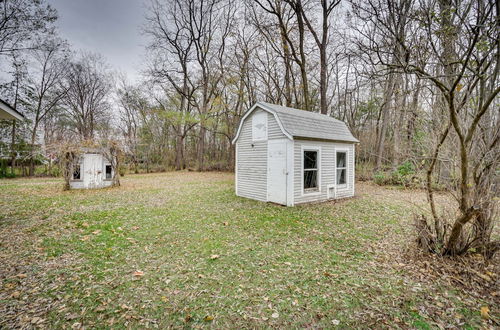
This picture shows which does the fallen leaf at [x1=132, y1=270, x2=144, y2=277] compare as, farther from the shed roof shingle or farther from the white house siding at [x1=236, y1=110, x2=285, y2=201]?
the shed roof shingle

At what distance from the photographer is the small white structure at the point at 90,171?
10.6m

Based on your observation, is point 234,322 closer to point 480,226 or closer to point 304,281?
point 304,281

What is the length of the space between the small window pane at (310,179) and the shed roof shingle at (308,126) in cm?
132

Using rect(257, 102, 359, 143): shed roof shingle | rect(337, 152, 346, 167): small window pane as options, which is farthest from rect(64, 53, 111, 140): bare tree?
rect(337, 152, 346, 167): small window pane

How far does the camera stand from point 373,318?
7.64 feet

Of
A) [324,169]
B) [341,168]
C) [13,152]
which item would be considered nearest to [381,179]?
[341,168]

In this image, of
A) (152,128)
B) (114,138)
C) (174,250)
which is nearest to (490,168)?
(174,250)

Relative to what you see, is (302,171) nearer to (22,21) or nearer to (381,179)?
(381,179)

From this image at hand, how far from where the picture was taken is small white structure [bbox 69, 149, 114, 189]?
34.6ft

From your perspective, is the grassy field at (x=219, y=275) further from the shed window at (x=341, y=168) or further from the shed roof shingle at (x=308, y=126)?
the shed window at (x=341, y=168)

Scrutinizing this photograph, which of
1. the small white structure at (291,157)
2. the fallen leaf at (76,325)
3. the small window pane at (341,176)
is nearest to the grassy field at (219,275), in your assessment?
the fallen leaf at (76,325)

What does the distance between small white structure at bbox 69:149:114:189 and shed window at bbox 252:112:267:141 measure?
25.9ft

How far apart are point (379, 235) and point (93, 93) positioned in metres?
27.0

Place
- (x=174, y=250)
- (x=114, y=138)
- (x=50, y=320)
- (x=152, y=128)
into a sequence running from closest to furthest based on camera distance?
(x=50, y=320)
(x=174, y=250)
(x=114, y=138)
(x=152, y=128)
